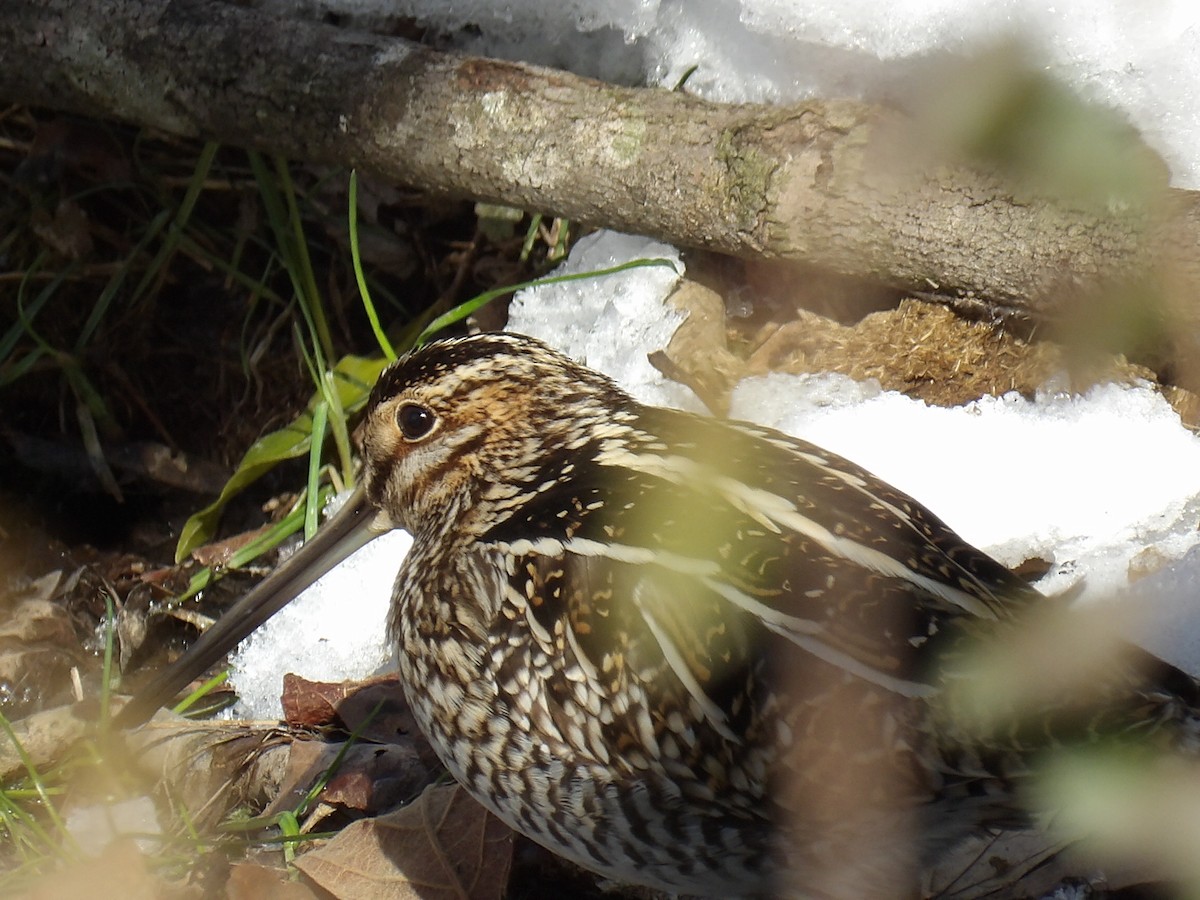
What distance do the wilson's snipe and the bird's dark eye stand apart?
0.21 metres

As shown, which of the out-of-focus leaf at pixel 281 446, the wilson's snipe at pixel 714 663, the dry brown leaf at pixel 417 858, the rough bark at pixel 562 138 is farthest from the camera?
the out-of-focus leaf at pixel 281 446

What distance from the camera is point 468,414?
2.52 m

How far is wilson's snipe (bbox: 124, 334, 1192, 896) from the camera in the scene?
185 centimetres

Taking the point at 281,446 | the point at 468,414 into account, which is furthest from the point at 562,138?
the point at 281,446

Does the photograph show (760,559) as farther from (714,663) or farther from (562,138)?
(562,138)

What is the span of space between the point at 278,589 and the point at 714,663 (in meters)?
1.13

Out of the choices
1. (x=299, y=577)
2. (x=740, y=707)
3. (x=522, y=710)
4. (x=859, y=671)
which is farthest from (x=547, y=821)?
(x=299, y=577)

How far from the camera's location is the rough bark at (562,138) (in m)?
2.69

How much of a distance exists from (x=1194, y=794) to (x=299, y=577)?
1615 mm

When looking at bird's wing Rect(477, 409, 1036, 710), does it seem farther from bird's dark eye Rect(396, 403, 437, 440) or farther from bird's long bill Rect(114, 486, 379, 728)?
bird's long bill Rect(114, 486, 379, 728)

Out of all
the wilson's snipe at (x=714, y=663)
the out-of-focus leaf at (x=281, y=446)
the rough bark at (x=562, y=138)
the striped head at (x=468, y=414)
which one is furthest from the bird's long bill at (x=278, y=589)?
the rough bark at (x=562, y=138)

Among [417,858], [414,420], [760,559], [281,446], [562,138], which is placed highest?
[562,138]

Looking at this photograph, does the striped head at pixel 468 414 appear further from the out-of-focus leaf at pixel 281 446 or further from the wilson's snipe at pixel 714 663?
the out-of-focus leaf at pixel 281 446

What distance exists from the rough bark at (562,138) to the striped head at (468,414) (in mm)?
570
